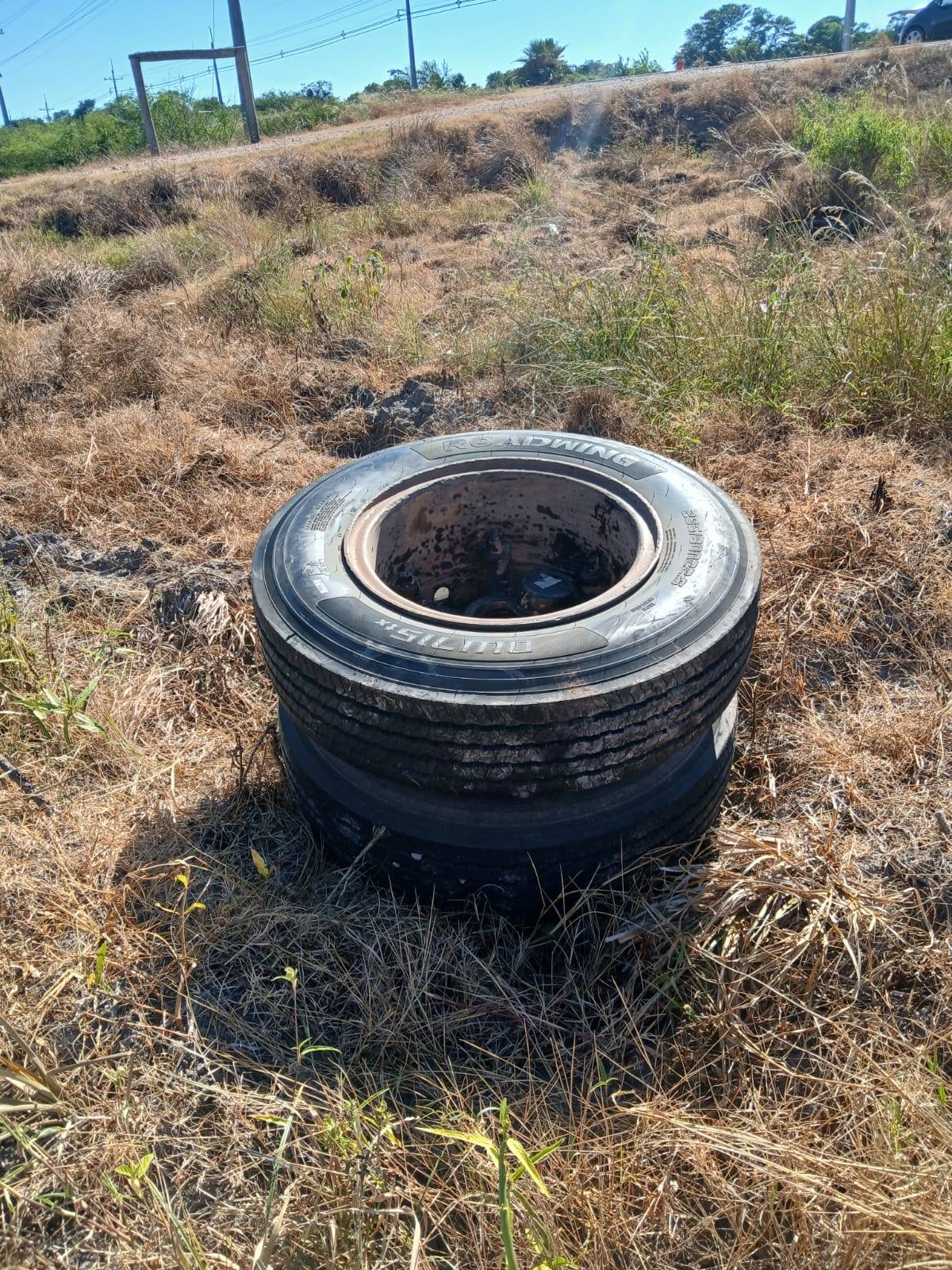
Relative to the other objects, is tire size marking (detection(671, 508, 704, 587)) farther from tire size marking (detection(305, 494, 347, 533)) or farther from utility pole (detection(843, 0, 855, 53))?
utility pole (detection(843, 0, 855, 53))

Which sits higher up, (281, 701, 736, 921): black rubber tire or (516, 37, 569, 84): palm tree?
(516, 37, 569, 84): palm tree

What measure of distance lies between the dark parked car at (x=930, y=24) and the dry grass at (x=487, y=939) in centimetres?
2112

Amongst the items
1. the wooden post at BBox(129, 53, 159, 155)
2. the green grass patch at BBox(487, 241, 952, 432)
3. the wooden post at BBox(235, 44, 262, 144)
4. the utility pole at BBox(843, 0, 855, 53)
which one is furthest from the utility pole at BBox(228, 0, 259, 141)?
the utility pole at BBox(843, 0, 855, 53)

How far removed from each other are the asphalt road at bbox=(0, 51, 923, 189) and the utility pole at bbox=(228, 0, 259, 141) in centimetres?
35

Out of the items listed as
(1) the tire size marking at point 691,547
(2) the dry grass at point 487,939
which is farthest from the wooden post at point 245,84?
(1) the tire size marking at point 691,547

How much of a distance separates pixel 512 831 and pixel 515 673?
0.37 metres

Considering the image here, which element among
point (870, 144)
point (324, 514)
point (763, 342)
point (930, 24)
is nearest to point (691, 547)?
point (324, 514)

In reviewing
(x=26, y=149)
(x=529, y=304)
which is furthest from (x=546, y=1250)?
(x=26, y=149)

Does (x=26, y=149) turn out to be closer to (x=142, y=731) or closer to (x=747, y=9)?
(x=142, y=731)

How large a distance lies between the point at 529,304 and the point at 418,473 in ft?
10.2

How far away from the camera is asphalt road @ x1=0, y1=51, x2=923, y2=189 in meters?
13.6

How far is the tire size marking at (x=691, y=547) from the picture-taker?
2.10 meters

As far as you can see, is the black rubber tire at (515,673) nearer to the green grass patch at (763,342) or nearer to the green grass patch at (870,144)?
the green grass patch at (763,342)

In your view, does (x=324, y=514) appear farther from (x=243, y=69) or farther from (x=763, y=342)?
(x=243, y=69)
